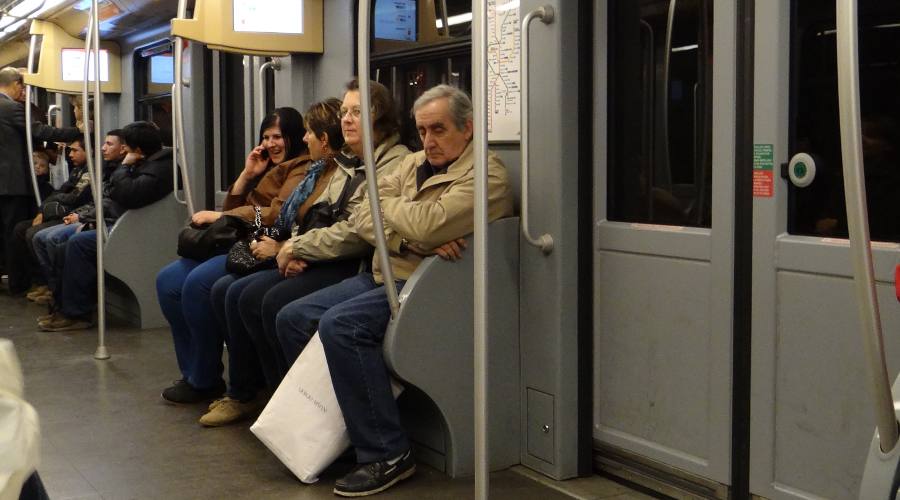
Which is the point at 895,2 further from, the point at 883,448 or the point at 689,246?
the point at 883,448

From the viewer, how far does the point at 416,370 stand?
3.38m

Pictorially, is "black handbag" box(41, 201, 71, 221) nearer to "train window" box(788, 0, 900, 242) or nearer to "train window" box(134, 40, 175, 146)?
"train window" box(134, 40, 175, 146)

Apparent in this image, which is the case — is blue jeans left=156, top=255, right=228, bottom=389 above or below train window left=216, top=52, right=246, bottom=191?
below

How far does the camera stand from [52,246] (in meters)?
7.10

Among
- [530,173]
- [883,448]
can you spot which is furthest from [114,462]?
[883,448]

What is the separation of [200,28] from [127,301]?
2822 mm

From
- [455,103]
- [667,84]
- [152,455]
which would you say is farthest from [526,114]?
[152,455]

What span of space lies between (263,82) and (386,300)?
244 centimetres

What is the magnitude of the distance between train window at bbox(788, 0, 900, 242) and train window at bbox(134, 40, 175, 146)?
18.3 feet

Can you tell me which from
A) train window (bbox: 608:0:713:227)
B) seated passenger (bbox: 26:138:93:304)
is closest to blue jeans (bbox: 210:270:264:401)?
train window (bbox: 608:0:713:227)

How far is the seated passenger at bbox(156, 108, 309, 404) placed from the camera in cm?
441

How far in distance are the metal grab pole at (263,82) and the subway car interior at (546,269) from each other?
382 mm

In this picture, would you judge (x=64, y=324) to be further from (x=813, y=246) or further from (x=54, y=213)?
(x=813, y=246)

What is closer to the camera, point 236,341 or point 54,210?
point 236,341
